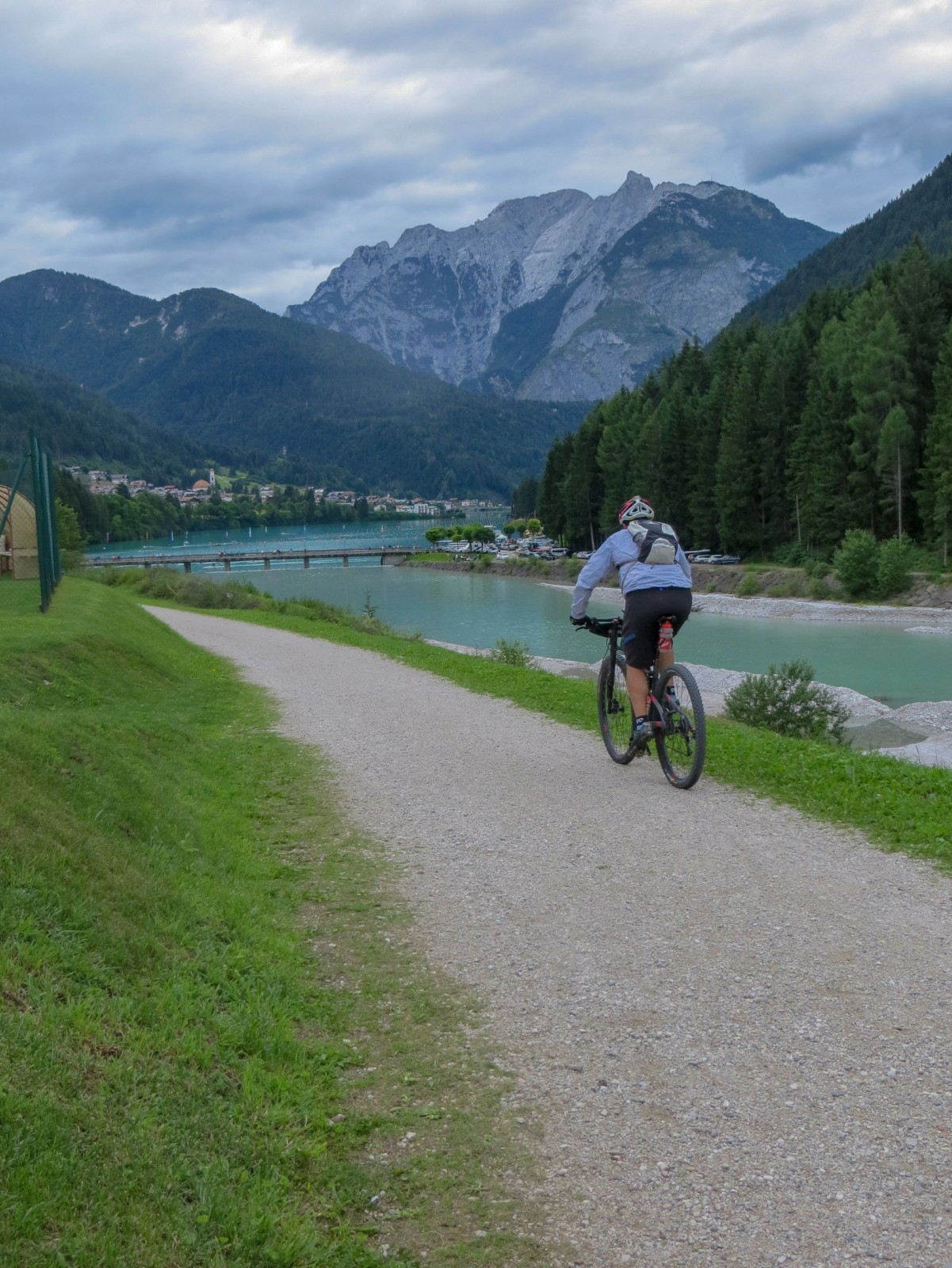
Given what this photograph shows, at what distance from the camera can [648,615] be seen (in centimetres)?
970

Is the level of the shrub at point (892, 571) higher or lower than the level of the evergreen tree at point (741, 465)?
lower

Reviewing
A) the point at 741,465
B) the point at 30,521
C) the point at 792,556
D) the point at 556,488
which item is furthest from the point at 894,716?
the point at 556,488

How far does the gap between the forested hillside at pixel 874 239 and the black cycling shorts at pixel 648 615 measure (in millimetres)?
162814

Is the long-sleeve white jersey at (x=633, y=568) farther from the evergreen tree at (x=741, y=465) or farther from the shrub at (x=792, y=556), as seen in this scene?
the evergreen tree at (x=741, y=465)

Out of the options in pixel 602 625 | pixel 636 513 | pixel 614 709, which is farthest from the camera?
pixel 614 709

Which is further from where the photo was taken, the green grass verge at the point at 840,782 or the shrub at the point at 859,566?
the shrub at the point at 859,566

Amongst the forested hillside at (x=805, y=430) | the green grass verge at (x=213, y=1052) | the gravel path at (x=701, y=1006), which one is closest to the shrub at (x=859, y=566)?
the forested hillside at (x=805, y=430)

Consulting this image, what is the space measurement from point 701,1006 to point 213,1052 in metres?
2.20

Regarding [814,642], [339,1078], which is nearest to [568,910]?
[339,1078]

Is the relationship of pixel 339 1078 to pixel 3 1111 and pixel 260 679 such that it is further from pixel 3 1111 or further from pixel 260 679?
pixel 260 679

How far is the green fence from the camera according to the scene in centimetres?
2066

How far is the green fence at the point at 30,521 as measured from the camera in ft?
67.8

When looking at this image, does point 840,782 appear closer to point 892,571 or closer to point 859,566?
point 892,571

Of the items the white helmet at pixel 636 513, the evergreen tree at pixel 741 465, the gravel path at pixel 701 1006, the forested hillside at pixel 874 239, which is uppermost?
the forested hillside at pixel 874 239
